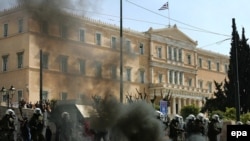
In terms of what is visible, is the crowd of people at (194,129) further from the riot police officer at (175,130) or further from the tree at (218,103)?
the tree at (218,103)

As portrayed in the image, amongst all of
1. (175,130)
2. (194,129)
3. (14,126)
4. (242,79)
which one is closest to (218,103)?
(242,79)

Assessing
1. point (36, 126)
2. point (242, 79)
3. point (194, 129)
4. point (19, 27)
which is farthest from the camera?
point (242, 79)

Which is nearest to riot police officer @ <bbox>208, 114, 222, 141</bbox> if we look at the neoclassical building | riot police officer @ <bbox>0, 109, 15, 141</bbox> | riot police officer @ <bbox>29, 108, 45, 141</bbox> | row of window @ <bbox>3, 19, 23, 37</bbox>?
the neoclassical building

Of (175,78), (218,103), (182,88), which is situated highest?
(175,78)

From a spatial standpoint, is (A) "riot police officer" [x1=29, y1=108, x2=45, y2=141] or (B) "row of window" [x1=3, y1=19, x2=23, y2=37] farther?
(B) "row of window" [x1=3, y1=19, x2=23, y2=37]

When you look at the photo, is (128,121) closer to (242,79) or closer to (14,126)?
(14,126)

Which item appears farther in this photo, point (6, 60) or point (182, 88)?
point (182, 88)

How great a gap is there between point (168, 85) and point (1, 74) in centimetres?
5200

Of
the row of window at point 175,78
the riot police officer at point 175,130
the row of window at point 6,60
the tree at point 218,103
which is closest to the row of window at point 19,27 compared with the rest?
the row of window at point 6,60

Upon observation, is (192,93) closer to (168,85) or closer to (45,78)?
(168,85)

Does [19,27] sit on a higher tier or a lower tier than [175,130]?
higher

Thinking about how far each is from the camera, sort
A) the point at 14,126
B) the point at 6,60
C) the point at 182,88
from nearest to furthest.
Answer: the point at 14,126 → the point at 6,60 → the point at 182,88

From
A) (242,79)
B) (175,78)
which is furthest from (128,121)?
(175,78)

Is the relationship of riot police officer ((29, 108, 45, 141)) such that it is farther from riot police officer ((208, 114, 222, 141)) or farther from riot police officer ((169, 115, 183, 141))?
riot police officer ((208, 114, 222, 141))
